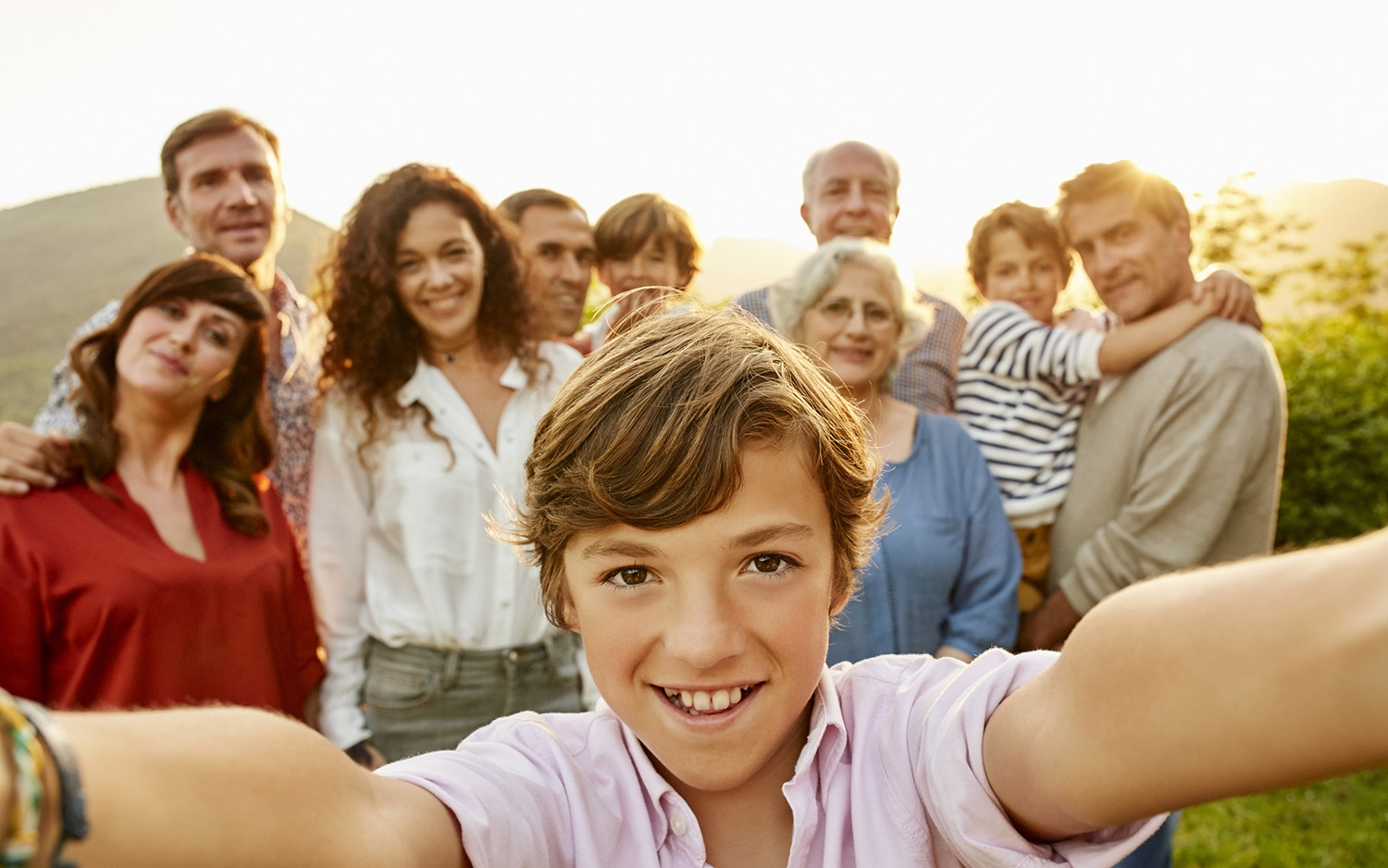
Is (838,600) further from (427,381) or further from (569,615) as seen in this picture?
(427,381)

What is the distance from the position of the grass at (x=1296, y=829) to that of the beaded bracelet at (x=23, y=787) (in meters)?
4.82

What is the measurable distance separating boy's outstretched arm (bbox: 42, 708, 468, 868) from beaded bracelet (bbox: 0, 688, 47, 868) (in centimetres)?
4

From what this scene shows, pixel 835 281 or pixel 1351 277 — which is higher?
pixel 835 281

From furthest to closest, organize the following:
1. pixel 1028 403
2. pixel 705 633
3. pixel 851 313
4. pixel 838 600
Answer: pixel 1028 403
pixel 851 313
pixel 838 600
pixel 705 633

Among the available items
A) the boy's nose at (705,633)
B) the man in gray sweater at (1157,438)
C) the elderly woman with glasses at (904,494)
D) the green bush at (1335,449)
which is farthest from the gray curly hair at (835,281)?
the green bush at (1335,449)

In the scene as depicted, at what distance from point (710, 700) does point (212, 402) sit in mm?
2480

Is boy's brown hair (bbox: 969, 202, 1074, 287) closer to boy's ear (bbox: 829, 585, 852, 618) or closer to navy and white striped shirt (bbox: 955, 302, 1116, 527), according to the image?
navy and white striped shirt (bbox: 955, 302, 1116, 527)

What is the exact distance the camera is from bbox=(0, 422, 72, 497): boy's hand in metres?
2.61

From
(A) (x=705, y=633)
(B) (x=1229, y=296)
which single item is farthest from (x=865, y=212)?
(A) (x=705, y=633)

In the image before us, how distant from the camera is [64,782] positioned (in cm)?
60

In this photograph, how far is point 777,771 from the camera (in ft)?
4.56

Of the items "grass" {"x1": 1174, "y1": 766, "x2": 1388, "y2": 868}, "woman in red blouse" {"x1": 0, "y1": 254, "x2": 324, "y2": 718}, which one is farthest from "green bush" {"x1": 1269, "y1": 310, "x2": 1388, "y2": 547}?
"woman in red blouse" {"x1": 0, "y1": 254, "x2": 324, "y2": 718}

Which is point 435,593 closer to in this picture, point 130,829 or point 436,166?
point 436,166

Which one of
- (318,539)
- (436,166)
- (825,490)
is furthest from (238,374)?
(825,490)
